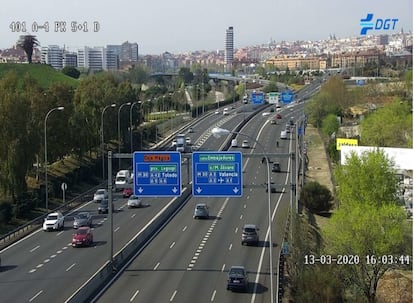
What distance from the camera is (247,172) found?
48.7 m

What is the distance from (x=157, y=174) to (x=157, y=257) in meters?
4.27

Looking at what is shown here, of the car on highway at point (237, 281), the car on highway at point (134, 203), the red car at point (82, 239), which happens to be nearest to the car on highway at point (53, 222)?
the red car at point (82, 239)

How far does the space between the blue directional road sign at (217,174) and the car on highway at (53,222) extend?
11.8 metres

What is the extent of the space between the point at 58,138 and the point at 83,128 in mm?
4306

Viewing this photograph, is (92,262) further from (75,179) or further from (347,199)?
(75,179)

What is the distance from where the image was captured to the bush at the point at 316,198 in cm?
3531

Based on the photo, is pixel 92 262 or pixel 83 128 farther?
pixel 83 128

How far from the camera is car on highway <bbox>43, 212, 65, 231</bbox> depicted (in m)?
31.5

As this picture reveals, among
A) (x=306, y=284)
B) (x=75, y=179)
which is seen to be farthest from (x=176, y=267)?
(x=75, y=179)

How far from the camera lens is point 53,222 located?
31.5 metres

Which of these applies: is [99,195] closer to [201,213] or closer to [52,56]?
[201,213]

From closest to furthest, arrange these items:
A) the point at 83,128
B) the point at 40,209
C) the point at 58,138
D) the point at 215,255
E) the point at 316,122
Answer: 1. the point at 215,255
2. the point at 40,209
3. the point at 58,138
4. the point at 83,128
5. the point at 316,122

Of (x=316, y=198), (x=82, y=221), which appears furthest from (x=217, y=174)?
(x=316, y=198)

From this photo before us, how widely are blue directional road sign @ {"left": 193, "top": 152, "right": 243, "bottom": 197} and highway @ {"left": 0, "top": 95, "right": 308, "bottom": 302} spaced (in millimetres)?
3070
